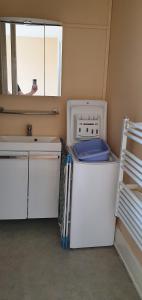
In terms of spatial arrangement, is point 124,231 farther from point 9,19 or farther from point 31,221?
point 9,19

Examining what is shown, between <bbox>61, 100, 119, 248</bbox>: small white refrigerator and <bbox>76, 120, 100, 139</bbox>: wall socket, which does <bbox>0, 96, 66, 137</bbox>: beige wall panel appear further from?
<bbox>61, 100, 119, 248</bbox>: small white refrigerator

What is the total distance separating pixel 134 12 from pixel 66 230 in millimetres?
→ 1792

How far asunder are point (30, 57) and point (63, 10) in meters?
0.53

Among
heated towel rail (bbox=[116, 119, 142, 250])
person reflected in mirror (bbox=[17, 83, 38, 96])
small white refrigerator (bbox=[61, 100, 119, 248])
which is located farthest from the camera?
person reflected in mirror (bbox=[17, 83, 38, 96])

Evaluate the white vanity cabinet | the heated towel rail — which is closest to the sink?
the white vanity cabinet

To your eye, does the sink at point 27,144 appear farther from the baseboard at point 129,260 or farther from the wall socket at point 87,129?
the baseboard at point 129,260

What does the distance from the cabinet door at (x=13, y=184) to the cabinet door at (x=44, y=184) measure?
0.05m

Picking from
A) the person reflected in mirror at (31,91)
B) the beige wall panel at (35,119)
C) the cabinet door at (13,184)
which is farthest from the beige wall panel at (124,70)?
the cabinet door at (13,184)

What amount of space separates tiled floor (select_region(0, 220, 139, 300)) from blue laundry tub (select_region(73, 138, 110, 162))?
0.81 m

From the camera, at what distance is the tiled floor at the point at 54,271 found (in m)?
1.88

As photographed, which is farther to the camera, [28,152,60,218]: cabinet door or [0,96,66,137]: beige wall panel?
[0,96,66,137]: beige wall panel

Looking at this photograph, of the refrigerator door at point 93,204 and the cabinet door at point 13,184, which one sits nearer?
the refrigerator door at point 93,204

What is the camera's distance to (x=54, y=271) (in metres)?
2.08

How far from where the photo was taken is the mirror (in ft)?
7.84
